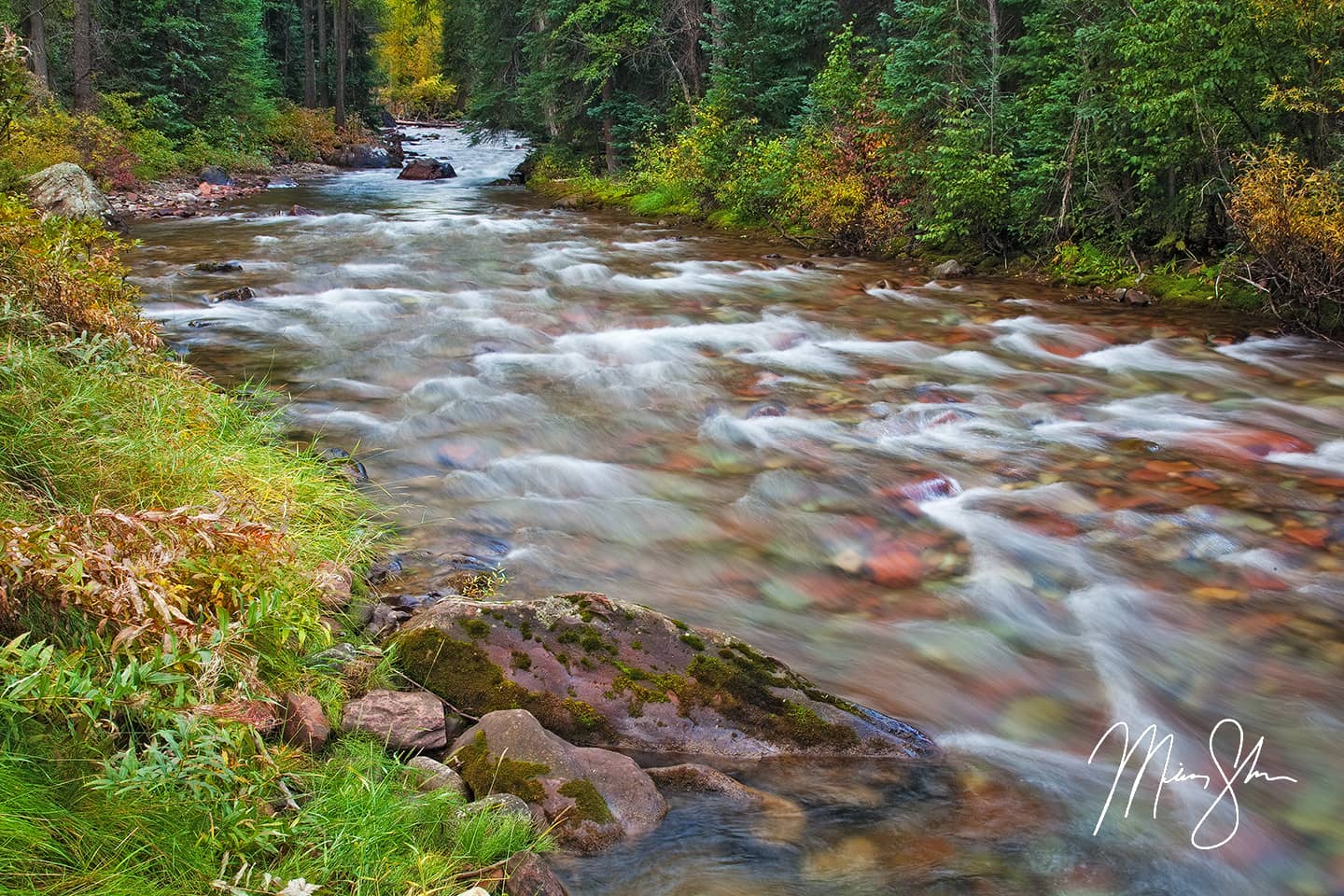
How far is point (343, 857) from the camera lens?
2383 mm

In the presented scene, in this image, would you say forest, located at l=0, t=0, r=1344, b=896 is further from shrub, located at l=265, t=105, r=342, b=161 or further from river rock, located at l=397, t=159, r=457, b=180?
shrub, located at l=265, t=105, r=342, b=161

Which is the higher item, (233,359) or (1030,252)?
(1030,252)

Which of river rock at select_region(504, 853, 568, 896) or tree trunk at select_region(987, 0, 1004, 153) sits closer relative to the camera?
river rock at select_region(504, 853, 568, 896)

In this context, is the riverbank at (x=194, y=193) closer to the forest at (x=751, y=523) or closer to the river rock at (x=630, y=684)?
the forest at (x=751, y=523)

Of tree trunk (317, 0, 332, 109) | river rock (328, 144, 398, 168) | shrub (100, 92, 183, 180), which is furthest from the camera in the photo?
tree trunk (317, 0, 332, 109)

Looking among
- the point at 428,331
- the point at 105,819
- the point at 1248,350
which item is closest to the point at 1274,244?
the point at 1248,350

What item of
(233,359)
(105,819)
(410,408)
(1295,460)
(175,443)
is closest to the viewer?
(105,819)

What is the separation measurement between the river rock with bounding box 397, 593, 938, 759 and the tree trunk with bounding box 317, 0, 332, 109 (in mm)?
43304

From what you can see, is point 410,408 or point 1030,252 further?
point 1030,252

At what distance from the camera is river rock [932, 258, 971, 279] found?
12.8 m

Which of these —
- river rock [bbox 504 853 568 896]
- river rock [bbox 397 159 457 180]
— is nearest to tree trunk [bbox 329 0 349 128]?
river rock [bbox 397 159 457 180]

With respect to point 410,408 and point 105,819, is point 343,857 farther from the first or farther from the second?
point 410,408

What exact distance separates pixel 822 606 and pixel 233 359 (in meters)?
6.25
